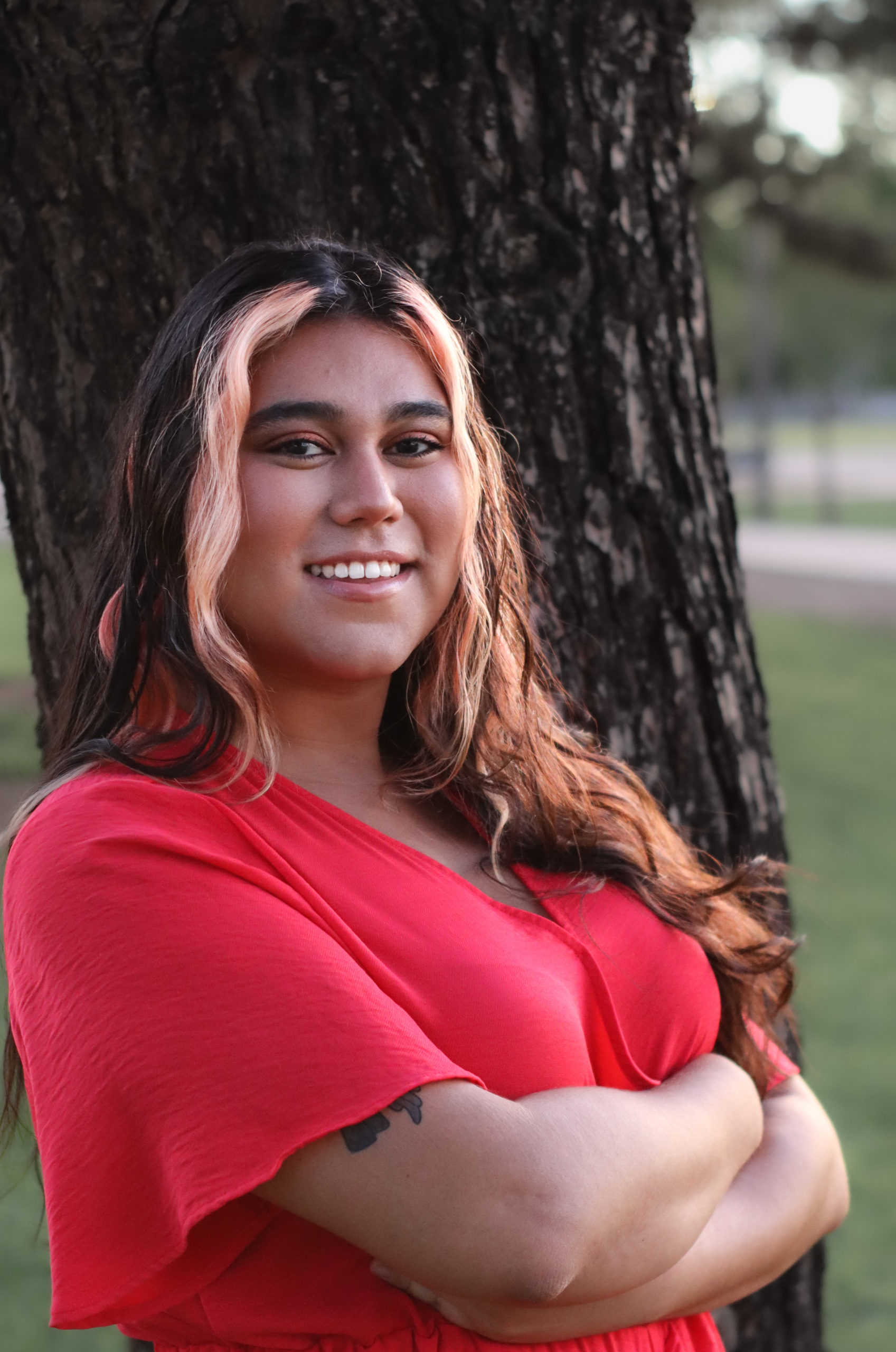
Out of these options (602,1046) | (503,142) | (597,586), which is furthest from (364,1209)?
(503,142)

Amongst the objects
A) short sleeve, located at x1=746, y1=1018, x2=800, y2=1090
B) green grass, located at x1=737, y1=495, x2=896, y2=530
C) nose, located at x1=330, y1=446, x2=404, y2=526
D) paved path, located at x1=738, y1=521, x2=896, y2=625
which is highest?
nose, located at x1=330, y1=446, x2=404, y2=526

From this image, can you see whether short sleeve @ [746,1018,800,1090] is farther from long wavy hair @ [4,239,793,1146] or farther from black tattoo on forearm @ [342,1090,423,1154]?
black tattoo on forearm @ [342,1090,423,1154]

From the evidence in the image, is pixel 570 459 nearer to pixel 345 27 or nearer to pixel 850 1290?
pixel 345 27

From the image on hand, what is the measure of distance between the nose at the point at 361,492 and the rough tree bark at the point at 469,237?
0.56 metres

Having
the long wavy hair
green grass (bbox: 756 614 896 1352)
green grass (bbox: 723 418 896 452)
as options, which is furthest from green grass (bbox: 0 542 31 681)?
green grass (bbox: 723 418 896 452)

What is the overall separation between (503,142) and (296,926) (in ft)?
4.10

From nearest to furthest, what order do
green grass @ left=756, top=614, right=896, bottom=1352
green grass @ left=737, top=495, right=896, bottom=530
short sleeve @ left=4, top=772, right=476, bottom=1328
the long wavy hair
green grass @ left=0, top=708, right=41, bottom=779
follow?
1. short sleeve @ left=4, top=772, right=476, bottom=1328
2. the long wavy hair
3. green grass @ left=756, top=614, right=896, bottom=1352
4. green grass @ left=0, top=708, right=41, bottom=779
5. green grass @ left=737, top=495, right=896, bottom=530

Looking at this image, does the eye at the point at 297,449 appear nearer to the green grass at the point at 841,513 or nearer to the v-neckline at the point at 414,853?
the v-neckline at the point at 414,853

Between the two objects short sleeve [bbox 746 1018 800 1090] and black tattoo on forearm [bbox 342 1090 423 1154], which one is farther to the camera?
short sleeve [bbox 746 1018 800 1090]

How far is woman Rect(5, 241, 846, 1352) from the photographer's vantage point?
4.18ft

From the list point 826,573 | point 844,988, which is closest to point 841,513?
point 826,573

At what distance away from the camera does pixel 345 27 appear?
193 cm

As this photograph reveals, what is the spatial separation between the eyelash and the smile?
0.12 metres

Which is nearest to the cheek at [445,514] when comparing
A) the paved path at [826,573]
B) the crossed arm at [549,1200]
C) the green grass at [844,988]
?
the crossed arm at [549,1200]
